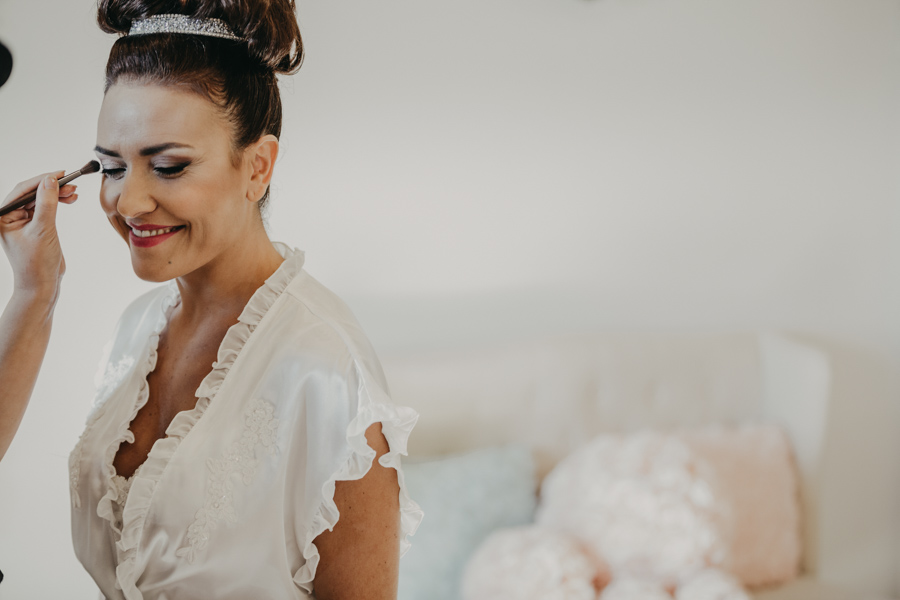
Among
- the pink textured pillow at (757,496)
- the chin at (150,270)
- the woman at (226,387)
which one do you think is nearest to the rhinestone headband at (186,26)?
the woman at (226,387)

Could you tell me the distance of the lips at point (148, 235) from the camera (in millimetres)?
774

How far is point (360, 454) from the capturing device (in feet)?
2.40

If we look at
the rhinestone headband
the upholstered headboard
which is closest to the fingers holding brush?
the rhinestone headband

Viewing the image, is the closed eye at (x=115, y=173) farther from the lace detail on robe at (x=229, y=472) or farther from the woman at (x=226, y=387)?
the lace detail on robe at (x=229, y=472)

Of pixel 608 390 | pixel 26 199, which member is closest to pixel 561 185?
pixel 608 390

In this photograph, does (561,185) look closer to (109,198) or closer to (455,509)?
(455,509)

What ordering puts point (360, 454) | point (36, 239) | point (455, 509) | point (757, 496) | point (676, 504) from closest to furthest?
point (360, 454)
point (36, 239)
point (455, 509)
point (676, 504)
point (757, 496)

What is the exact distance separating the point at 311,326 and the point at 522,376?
35.2 inches

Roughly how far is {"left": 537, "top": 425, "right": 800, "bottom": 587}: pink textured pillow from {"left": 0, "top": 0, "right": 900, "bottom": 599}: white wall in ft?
0.96

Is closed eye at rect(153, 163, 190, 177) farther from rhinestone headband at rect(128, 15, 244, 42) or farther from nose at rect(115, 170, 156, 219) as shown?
rhinestone headband at rect(128, 15, 244, 42)

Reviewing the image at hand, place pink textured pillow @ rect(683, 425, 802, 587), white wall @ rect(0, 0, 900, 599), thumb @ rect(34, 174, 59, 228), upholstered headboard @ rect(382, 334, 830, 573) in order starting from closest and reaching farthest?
1. thumb @ rect(34, 174, 59, 228)
2. white wall @ rect(0, 0, 900, 599)
3. upholstered headboard @ rect(382, 334, 830, 573)
4. pink textured pillow @ rect(683, 425, 802, 587)

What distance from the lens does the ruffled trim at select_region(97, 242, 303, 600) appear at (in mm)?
765

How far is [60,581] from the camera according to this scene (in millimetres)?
1503

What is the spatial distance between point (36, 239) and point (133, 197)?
0.62 feet
